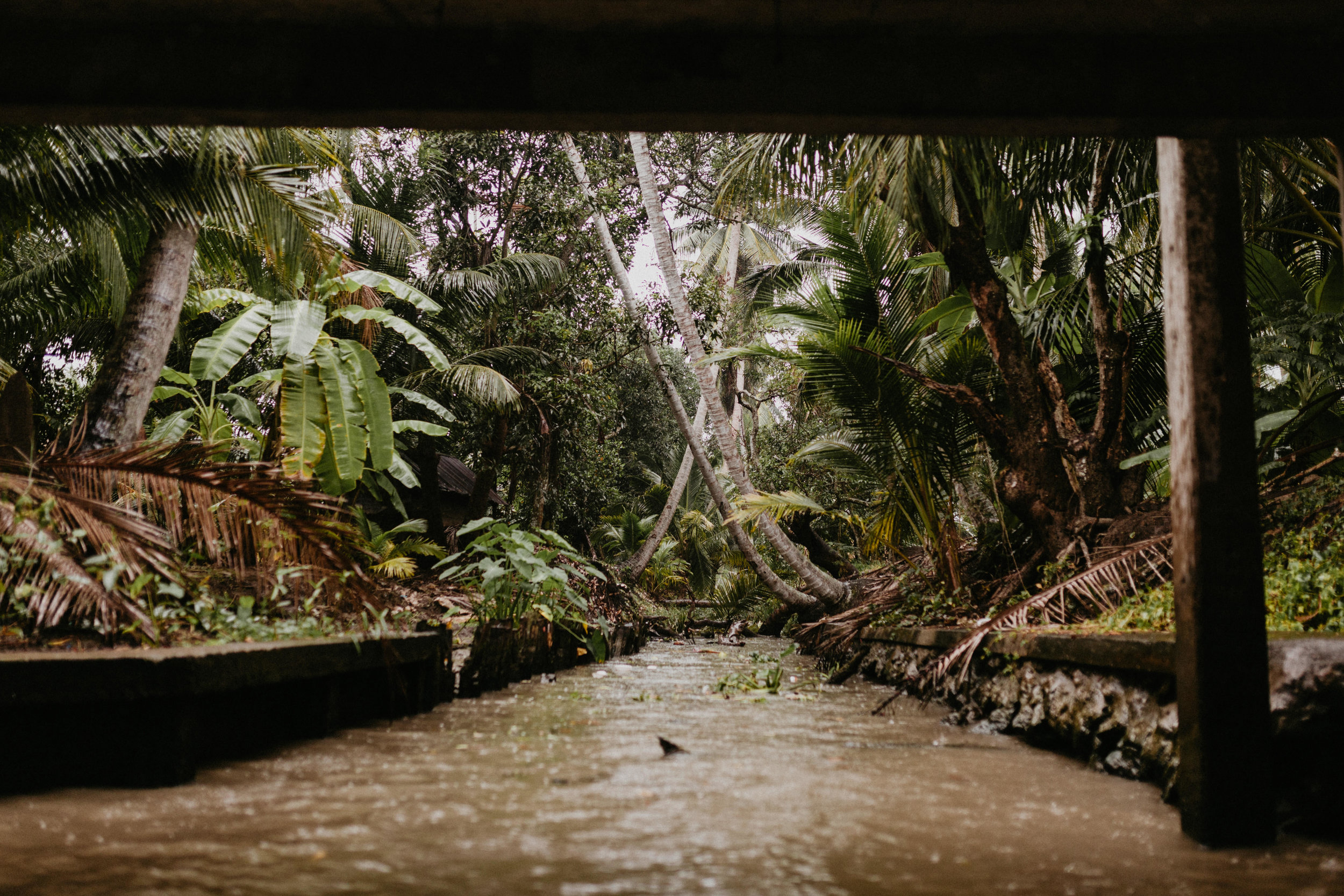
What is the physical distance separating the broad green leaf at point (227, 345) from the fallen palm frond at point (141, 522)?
1.54m

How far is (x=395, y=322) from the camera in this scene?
7676mm

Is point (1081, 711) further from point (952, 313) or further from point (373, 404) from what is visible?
point (373, 404)

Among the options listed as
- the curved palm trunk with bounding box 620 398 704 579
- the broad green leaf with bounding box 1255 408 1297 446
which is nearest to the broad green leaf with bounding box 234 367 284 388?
the curved palm trunk with bounding box 620 398 704 579

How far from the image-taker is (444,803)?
292cm

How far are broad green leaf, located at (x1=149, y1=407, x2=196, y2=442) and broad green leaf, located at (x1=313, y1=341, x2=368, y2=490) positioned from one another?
1064 mm

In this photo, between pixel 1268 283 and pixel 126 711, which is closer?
pixel 126 711

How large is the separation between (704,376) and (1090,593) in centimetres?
662

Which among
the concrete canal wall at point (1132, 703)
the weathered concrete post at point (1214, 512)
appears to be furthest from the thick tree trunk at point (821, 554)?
the weathered concrete post at point (1214, 512)

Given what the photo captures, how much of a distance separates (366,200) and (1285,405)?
11.8m

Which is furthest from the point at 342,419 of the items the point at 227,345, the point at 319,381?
the point at 227,345

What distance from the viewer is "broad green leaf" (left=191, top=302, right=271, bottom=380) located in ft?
20.9

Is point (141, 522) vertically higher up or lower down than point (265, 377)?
lower down

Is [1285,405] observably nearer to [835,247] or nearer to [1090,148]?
[1090,148]

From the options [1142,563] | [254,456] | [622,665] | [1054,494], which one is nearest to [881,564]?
[622,665]
